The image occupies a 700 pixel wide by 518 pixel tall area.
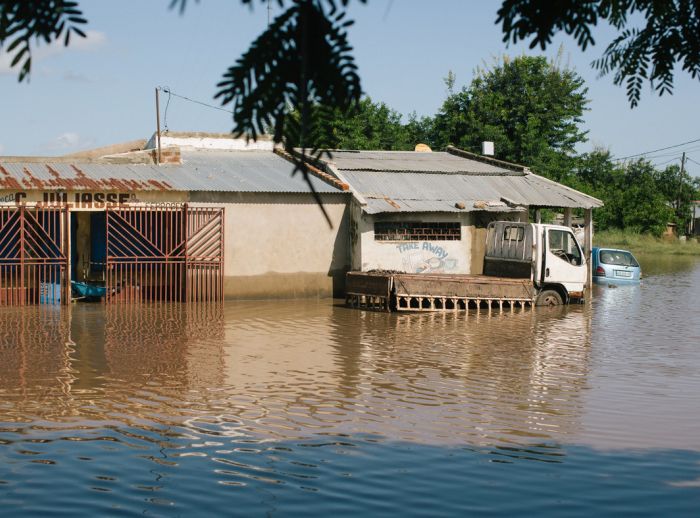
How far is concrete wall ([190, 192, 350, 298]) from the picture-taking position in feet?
78.4

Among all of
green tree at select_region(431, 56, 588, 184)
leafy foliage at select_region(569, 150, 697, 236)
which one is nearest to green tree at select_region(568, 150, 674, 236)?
leafy foliage at select_region(569, 150, 697, 236)

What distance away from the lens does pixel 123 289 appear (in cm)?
2292

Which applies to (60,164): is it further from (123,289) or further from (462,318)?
(462,318)

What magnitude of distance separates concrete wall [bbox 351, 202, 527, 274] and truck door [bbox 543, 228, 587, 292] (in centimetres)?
266

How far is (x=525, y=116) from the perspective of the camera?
150ft

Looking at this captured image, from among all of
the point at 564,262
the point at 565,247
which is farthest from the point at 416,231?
the point at 564,262

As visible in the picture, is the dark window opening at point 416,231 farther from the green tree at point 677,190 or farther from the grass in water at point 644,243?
the green tree at point 677,190

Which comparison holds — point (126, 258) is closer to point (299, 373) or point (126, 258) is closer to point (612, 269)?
point (299, 373)

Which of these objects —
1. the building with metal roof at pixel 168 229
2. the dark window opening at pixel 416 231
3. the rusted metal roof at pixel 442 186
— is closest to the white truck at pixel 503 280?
the dark window opening at pixel 416 231

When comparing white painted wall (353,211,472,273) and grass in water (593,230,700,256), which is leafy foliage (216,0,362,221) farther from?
grass in water (593,230,700,256)

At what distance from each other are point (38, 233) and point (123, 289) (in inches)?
97.6

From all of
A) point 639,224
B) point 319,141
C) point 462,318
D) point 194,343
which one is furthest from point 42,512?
point 639,224

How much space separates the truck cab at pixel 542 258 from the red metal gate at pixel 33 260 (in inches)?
421

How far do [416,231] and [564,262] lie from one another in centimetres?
419
